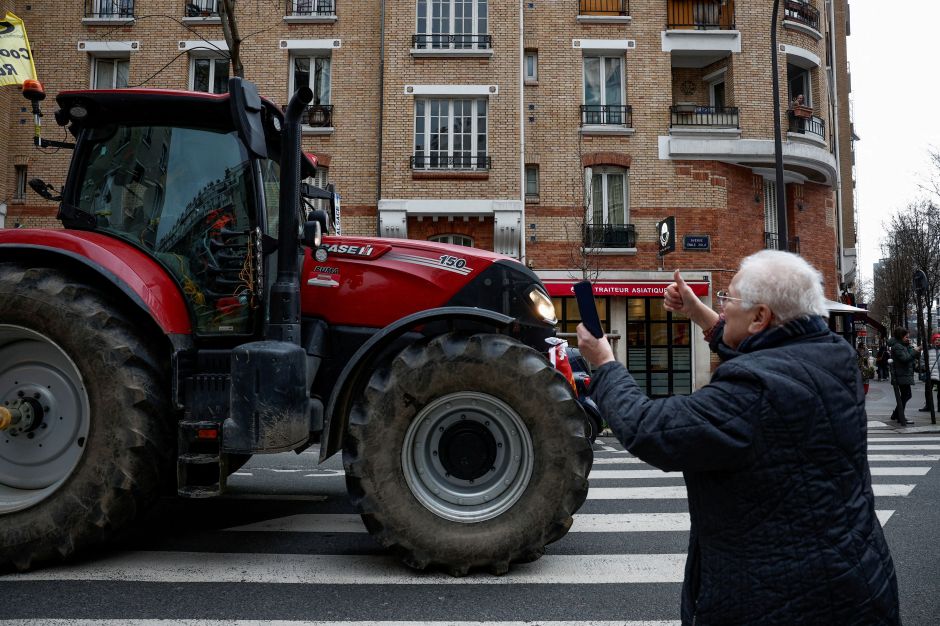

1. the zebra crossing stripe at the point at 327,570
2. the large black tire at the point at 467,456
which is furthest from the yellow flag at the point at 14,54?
the large black tire at the point at 467,456

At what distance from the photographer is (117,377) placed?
12.4 ft

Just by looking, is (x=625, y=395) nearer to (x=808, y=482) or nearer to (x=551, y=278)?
(x=808, y=482)

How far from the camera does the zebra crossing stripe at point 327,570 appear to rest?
12.0 ft

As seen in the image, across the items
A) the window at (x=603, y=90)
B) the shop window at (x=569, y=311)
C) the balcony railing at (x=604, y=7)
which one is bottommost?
the shop window at (x=569, y=311)

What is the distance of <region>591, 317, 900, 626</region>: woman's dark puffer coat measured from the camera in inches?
70.0

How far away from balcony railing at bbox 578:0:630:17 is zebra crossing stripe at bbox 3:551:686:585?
19146mm

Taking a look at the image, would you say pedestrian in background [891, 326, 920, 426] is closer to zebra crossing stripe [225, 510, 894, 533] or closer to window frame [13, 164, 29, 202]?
zebra crossing stripe [225, 510, 894, 533]

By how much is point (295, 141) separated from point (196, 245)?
1.03 m

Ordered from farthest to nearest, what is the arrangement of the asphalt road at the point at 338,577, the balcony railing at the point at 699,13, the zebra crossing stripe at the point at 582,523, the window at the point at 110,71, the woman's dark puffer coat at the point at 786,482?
the balcony railing at the point at 699,13
the window at the point at 110,71
the zebra crossing stripe at the point at 582,523
the asphalt road at the point at 338,577
the woman's dark puffer coat at the point at 786,482

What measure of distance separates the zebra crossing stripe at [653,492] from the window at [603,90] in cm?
1484

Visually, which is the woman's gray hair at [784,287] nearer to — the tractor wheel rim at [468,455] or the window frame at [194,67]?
the tractor wheel rim at [468,455]

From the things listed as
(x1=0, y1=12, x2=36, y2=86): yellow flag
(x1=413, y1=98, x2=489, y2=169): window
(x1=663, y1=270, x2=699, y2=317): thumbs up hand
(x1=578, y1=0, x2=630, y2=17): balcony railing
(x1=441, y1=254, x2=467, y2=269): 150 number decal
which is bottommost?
(x1=663, y1=270, x2=699, y2=317): thumbs up hand

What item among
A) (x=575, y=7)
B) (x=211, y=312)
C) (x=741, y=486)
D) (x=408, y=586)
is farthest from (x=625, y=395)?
(x=575, y=7)

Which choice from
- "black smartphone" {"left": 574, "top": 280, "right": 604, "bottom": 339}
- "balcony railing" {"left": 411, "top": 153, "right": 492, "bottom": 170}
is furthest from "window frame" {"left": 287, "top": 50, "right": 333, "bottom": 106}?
"black smartphone" {"left": 574, "top": 280, "right": 604, "bottom": 339}
